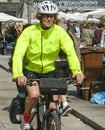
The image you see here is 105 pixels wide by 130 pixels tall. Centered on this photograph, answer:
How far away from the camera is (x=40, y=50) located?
5906 mm

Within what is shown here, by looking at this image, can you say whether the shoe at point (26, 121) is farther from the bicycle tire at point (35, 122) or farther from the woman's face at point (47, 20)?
the woman's face at point (47, 20)

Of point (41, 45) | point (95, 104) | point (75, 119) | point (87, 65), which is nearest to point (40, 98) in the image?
point (41, 45)

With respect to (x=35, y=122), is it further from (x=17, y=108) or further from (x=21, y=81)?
(x=21, y=81)

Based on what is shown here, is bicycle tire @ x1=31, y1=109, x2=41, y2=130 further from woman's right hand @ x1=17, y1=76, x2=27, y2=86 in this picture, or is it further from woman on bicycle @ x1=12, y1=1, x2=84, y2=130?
woman's right hand @ x1=17, y1=76, x2=27, y2=86

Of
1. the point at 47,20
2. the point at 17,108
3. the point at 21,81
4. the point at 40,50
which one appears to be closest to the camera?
the point at 21,81

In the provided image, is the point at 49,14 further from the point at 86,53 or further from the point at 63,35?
the point at 86,53

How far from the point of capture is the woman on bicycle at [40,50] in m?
5.73

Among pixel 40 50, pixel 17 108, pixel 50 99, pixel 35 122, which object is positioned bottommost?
pixel 35 122

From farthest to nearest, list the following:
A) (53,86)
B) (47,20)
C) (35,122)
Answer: (35,122)
(47,20)
(53,86)

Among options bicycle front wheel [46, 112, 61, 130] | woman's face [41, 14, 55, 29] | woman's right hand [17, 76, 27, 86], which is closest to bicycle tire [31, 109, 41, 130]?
bicycle front wheel [46, 112, 61, 130]

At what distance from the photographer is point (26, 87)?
581 cm

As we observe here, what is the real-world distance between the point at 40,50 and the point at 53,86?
21.0 inches

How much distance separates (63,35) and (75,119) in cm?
339

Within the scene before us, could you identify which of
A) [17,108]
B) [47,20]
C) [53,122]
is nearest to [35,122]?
[17,108]
